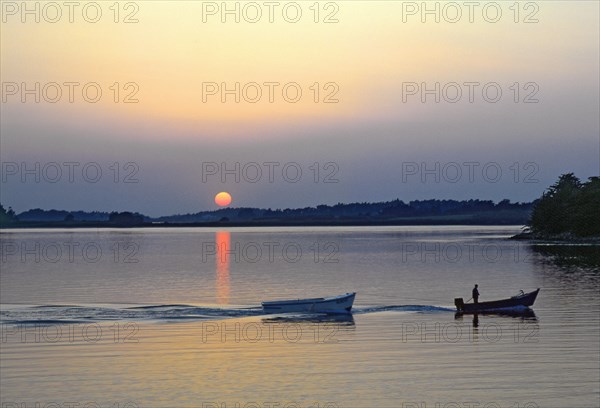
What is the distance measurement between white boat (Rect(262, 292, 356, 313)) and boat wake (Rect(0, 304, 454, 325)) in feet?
2.89

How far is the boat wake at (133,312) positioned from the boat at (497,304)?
119 inches

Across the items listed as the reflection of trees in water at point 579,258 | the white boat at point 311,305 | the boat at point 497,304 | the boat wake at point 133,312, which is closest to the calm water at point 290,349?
the boat wake at point 133,312

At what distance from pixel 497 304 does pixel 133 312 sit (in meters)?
28.8

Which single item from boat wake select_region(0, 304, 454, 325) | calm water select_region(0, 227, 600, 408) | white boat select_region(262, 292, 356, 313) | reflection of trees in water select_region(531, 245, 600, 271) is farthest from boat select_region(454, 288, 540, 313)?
reflection of trees in water select_region(531, 245, 600, 271)

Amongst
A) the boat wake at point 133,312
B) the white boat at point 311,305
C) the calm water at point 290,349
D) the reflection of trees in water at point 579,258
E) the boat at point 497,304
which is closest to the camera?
the calm water at point 290,349

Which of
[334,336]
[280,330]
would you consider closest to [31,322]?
[280,330]

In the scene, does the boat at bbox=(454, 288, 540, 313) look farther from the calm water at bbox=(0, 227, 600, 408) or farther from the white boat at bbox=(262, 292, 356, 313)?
the white boat at bbox=(262, 292, 356, 313)

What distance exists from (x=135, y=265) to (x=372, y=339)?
10481cm

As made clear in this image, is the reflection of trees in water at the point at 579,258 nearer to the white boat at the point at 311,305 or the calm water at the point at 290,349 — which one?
the calm water at the point at 290,349

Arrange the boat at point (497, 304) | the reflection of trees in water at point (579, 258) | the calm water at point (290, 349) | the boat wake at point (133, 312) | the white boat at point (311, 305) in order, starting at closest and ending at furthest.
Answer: the calm water at point (290, 349)
the boat wake at point (133, 312)
the white boat at point (311, 305)
the boat at point (497, 304)
the reflection of trees in water at point (579, 258)

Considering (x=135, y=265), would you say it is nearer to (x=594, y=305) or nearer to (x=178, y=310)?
(x=178, y=310)

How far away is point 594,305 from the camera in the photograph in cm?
7225

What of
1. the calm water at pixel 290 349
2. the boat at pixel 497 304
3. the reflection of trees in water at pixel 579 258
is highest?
the reflection of trees in water at pixel 579 258

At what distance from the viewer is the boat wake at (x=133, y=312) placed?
217ft
